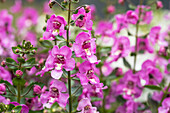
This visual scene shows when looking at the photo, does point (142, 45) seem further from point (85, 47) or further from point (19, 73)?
point (19, 73)

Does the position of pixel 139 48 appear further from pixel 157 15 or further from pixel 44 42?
pixel 157 15

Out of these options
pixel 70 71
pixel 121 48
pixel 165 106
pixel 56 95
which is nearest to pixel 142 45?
pixel 121 48

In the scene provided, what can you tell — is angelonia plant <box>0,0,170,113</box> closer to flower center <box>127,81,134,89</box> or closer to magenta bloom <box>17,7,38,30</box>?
flower center <box>127,81,134,89</box>

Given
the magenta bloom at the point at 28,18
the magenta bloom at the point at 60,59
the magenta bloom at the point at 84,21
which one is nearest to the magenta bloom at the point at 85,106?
the magenta bloom at the point at 60,59

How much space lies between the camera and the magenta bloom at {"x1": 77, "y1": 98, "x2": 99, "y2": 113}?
75 centimetres

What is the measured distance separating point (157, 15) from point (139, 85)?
1.39 meters

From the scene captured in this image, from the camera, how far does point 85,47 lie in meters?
0.74

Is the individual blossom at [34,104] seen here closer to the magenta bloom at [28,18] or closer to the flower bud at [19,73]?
the flower bud at [19,73]


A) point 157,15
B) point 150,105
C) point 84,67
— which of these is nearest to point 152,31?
point 150,105

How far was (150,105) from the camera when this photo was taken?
3.40 feet

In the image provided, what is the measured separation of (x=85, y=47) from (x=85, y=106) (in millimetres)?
173

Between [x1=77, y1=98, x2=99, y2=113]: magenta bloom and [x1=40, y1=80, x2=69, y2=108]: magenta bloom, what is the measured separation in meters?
0.05

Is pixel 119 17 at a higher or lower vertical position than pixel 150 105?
higher

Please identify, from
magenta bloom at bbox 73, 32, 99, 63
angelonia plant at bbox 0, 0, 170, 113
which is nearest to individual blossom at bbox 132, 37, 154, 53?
angelonia plant at bbox 0, 0, 170, 113
